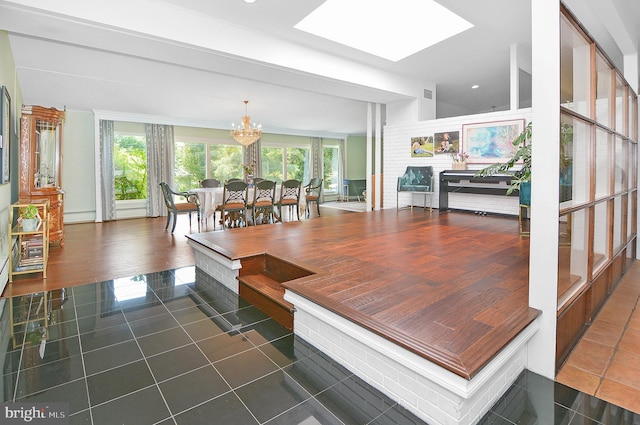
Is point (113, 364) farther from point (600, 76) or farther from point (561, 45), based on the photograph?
point (600, 76)

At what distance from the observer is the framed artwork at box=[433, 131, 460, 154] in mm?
6285

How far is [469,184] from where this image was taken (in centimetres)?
613

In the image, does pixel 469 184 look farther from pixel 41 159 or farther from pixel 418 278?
pixel 41 159

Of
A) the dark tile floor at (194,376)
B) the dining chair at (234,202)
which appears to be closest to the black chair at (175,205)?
the dining chair at (234,202)

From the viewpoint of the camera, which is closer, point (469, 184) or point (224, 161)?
point (469, 184)

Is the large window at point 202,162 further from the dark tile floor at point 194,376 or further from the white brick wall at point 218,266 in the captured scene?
the dark tile floor at point 194,376

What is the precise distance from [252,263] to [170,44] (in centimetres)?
258

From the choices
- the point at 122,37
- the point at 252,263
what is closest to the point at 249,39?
the point at 122,37

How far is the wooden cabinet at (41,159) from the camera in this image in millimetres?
4258

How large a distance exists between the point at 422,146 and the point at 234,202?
149 inches

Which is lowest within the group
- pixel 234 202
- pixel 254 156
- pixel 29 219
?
pixel 29 219

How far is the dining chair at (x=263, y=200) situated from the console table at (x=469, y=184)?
321cm

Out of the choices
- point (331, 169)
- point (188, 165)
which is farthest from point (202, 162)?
point (331, 169)

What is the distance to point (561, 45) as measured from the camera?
5.49ft
